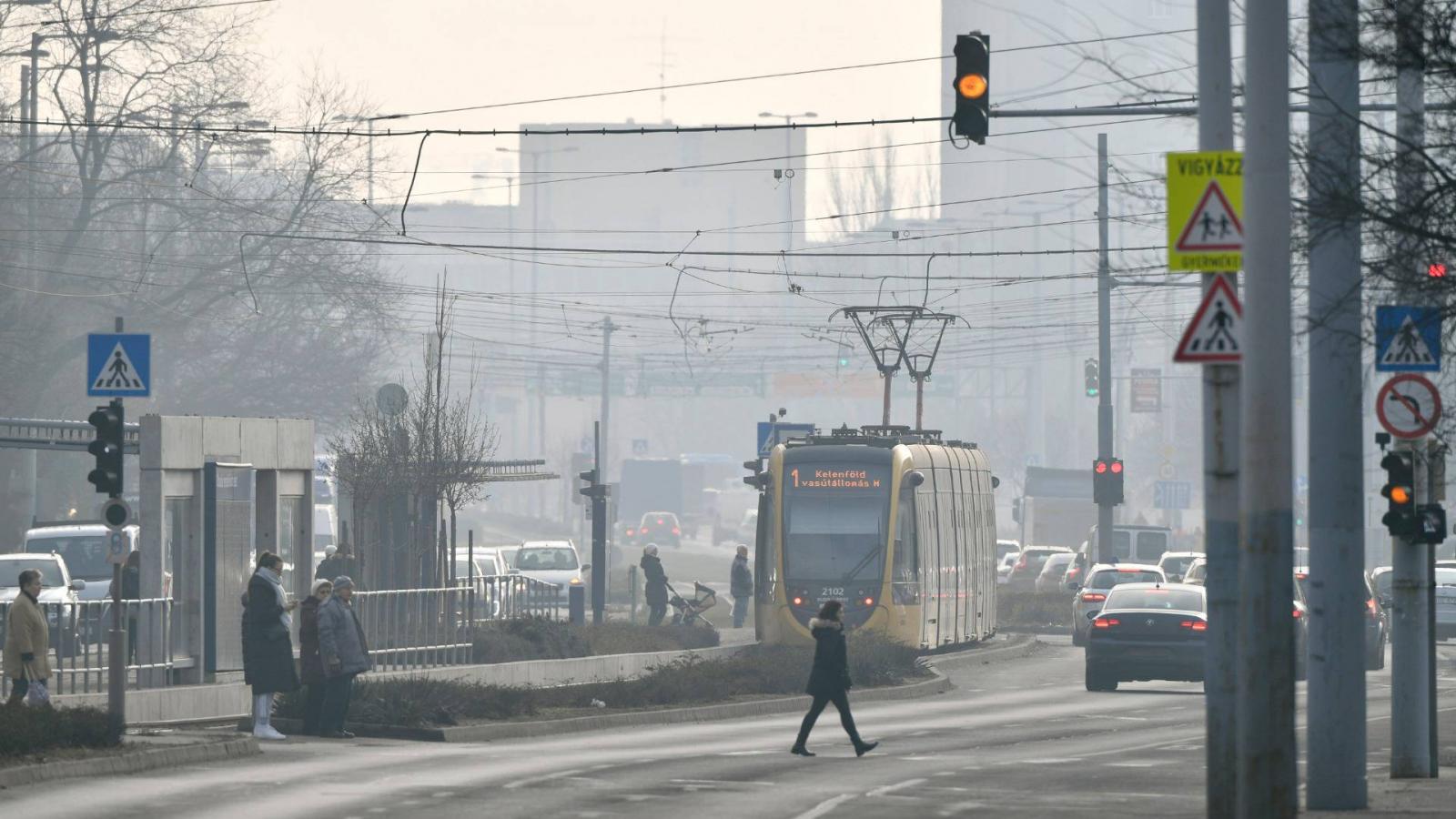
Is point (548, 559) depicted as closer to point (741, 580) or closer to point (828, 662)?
point (741, 580)

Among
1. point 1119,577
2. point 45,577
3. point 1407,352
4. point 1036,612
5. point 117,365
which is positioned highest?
point 117,365

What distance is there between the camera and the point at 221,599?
24.9 metres

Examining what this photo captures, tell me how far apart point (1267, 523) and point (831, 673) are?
32.3 feet

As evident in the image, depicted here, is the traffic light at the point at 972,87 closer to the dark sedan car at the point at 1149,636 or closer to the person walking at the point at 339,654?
the person walking at the point at 339,654

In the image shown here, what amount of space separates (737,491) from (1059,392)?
2578cm

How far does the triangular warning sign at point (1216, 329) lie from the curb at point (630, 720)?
12.6 meters

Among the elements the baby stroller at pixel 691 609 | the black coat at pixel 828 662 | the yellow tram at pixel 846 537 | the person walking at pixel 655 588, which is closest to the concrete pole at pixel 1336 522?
the black coat at pixel 828 662

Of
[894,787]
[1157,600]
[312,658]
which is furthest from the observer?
[1157,600]

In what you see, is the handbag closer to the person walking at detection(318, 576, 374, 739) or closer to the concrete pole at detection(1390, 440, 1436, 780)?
the person walking at detection(318, 576, 374, 739)

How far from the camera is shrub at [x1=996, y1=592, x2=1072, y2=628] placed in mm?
51188

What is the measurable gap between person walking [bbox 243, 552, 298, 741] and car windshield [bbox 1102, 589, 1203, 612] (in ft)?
37.2

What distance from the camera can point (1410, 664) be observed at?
17.1 meters

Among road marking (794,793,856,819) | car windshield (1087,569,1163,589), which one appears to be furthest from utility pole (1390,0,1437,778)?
car windshield (1087,569,1163,589)

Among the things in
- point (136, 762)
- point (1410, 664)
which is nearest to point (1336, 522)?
point (1410, 664)
